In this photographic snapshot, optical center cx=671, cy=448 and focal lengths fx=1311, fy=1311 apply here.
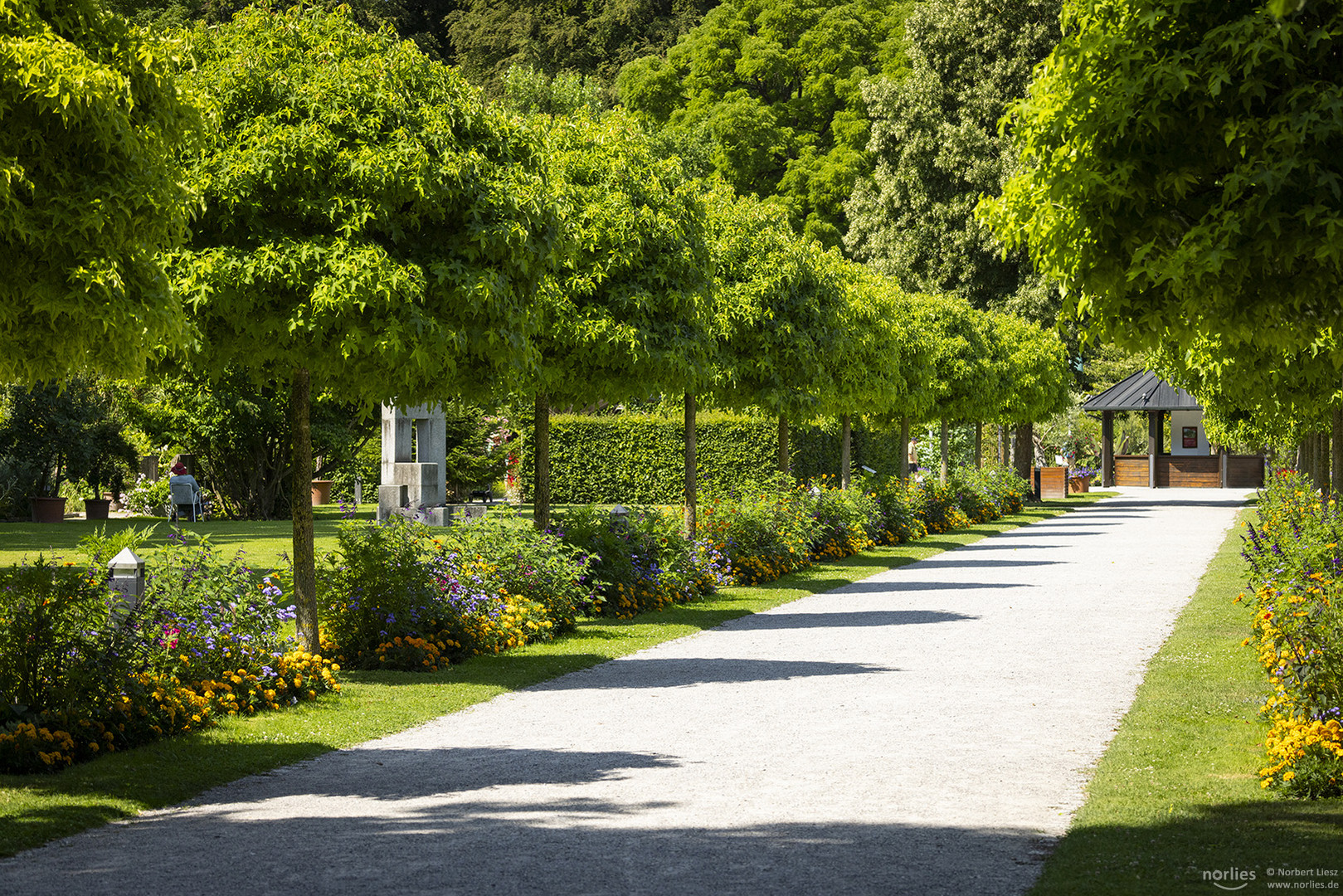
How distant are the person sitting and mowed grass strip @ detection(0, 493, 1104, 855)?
1516 centimetres

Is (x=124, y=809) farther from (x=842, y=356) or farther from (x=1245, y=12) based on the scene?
Answer: (x=842, y=356)

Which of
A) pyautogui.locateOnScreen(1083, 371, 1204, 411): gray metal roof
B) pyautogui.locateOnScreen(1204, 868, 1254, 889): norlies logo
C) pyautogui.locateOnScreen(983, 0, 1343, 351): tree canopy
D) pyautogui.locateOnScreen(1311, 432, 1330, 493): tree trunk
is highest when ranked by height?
pyautogui.locateOnScreen(1083, 371, 1204, 411): gray metal roof

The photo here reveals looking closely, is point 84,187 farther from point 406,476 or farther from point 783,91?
point 783,91

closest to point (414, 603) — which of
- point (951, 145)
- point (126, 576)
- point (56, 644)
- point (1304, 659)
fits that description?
point (126, 576)

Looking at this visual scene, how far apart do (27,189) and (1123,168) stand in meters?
4.86

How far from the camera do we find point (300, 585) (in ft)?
32.5

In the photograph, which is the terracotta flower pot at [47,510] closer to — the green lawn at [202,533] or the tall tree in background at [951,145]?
the green lawn at [202,533]

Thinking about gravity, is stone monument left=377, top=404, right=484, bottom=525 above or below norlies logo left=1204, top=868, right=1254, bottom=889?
above

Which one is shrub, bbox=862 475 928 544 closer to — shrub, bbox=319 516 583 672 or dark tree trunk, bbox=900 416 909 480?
dark tree trunk, bbox=900 416 909 480

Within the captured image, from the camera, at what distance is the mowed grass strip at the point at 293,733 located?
630 centimetres

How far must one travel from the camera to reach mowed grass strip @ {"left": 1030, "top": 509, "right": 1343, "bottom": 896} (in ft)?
16.7

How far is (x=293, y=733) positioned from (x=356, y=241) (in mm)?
3368

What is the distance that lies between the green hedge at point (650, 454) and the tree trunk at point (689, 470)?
1594 cm

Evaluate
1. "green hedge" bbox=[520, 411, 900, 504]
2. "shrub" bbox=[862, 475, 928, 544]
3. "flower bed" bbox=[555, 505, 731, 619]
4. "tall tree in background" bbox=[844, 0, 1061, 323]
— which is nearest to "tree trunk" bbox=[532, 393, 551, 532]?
"flower bed" bbox=[555, 505, 731, 619]
